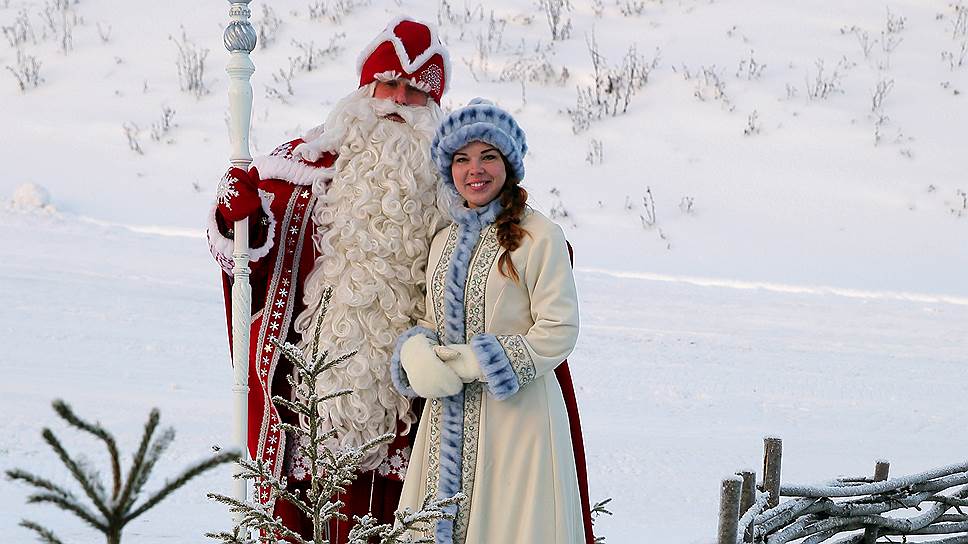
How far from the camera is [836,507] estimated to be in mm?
4555

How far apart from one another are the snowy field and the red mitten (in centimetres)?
207

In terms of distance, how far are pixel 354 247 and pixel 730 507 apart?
1.35m

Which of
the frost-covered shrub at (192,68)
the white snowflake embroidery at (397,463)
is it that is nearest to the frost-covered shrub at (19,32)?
the frost-covered shrub at (192,68)

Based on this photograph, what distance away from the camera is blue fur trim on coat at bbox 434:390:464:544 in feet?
10.5

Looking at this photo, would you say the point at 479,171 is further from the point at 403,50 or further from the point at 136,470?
the point at 136,470

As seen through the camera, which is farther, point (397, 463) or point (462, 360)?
point (397, 463)

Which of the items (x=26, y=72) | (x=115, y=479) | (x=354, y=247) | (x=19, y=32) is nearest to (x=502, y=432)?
(x=354, y=247)

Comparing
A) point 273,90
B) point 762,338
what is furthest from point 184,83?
point 762,338

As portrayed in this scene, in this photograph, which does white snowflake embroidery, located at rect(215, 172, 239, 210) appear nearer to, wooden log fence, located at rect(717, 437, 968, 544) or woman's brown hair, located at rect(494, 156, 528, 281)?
woman's brown hair, located at rect(494, 156, 528, 281)

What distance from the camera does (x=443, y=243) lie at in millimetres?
3322

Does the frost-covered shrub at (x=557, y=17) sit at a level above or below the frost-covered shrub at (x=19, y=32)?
above

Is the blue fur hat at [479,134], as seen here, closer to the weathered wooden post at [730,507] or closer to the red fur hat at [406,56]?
the red fur hat at [406,56]

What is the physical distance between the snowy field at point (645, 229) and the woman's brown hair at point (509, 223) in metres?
1.65

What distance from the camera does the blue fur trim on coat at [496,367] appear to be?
3.06 meters
